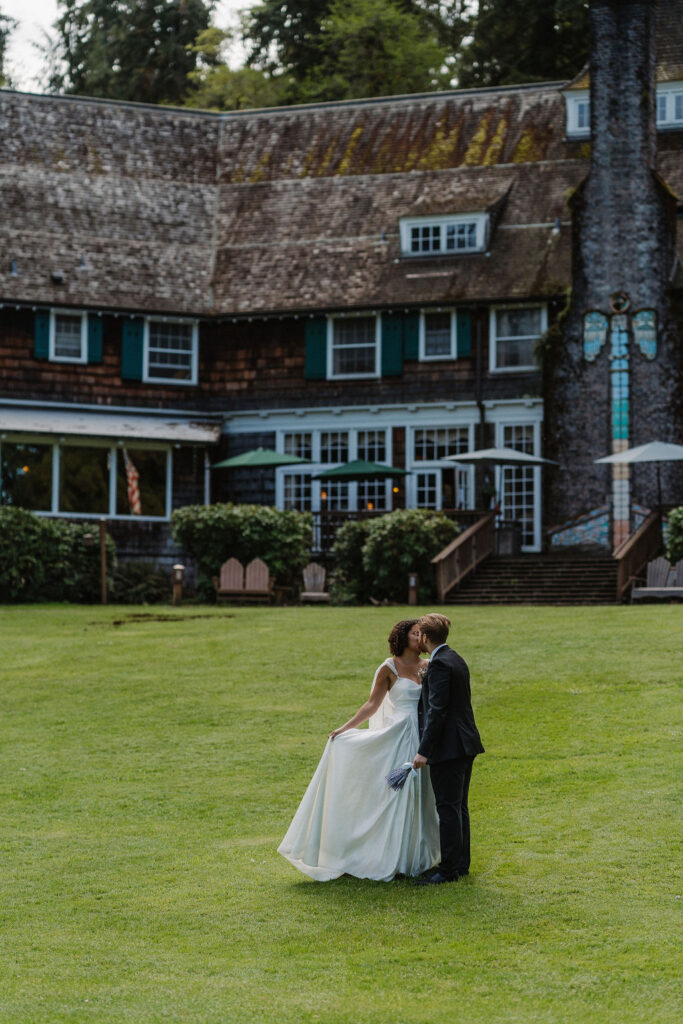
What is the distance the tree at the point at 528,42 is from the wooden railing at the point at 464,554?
20458 mm

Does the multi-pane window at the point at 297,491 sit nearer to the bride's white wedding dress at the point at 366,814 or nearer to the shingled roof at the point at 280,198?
the shingled roof at the point at 280,198

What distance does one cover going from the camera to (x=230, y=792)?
12.2m

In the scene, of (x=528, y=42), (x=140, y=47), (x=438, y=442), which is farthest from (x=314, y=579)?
(x=140, y=47)

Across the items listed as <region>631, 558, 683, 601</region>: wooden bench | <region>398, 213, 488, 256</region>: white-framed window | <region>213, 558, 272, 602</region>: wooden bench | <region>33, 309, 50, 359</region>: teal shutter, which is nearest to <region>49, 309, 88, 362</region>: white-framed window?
<region>33, 309, 50, 359</region>: teal shutter

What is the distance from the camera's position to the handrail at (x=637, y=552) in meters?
24.9

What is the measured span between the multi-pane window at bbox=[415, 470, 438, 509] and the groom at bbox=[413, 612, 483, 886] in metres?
22.5

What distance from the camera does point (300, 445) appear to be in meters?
33.4

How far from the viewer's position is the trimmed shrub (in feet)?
86.0

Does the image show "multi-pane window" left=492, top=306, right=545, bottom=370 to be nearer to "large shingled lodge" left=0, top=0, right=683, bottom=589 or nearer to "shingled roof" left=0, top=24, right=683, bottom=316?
"large shingled lodge" left=0, top=0, right=683, bottom=589

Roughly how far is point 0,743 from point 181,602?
46.7ft

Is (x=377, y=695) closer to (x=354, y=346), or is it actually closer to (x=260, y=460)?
(x=260, y=460)

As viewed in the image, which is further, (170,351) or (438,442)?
(170,351)

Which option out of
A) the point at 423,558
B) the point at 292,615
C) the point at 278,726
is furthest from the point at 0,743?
the point at 423,558

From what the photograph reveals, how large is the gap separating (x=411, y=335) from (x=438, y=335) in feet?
1.96
